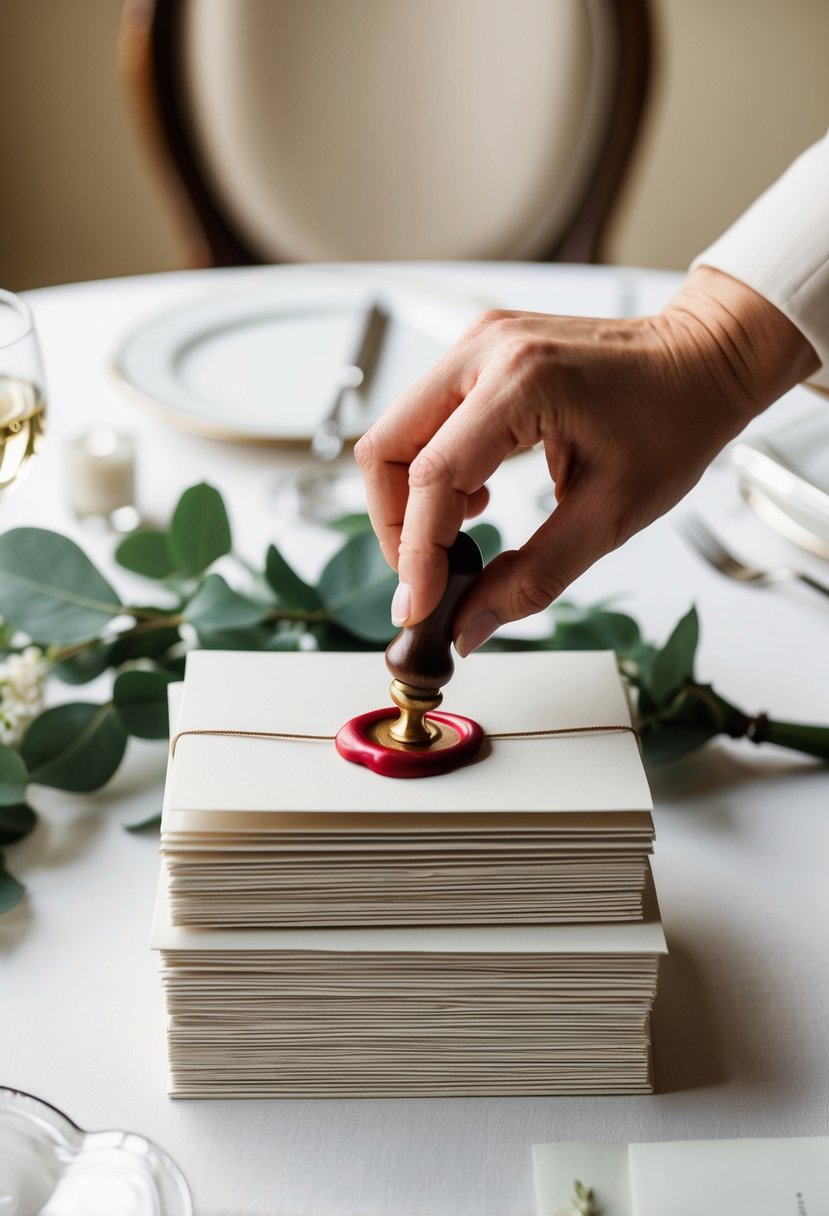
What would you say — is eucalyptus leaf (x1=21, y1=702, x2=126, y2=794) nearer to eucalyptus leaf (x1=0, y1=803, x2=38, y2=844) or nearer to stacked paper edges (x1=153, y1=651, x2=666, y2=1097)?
eucalyptus leaf (x1=0, y1=803, x2=38, y2=844)

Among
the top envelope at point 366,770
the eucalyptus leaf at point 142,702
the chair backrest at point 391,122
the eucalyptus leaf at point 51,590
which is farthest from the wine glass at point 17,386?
the chair backrest at point 391,122

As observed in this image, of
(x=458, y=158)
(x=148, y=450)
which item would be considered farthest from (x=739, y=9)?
(x=148, y=450)

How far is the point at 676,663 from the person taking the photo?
794mm

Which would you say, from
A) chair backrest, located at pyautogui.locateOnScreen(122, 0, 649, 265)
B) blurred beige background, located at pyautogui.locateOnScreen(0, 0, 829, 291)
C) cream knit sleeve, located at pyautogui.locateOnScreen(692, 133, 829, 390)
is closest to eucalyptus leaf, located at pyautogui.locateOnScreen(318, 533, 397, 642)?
cream knit sleeve, located at pyautogui.locateOnScreen(692, 133, 829, 390)

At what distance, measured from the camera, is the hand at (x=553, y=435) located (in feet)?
2.11

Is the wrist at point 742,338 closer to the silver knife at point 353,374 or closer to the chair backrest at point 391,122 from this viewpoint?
the silver knife at point 353,374

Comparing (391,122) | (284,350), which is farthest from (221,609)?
(391,122)

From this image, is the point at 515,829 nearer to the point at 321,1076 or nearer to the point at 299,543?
the point at 321,1076

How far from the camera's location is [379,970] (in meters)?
0.58

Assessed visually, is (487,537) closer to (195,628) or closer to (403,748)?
(195,628)

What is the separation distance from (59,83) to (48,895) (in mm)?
3252

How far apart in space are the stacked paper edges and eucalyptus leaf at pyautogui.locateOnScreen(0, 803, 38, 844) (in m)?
0.19

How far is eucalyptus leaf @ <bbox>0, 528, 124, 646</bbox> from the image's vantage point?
808 mm

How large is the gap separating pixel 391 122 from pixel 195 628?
1392 mm
